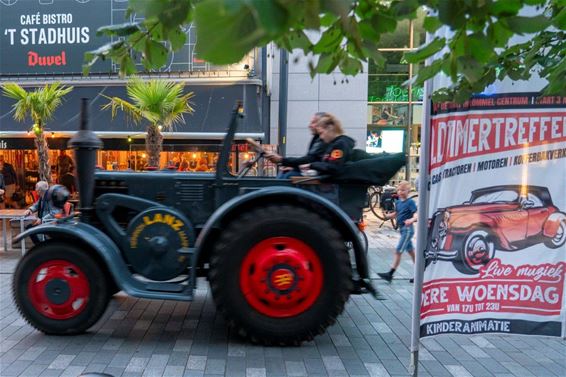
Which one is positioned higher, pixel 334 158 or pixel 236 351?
pixel 334 158

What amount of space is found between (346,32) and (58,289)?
4090mm

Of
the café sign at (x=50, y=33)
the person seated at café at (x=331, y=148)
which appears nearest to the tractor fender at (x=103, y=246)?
the person seated at café at (x=331, y=148)

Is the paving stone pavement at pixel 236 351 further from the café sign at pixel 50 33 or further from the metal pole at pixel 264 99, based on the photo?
the café sign at pixel 50 33

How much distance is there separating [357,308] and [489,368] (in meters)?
1.89

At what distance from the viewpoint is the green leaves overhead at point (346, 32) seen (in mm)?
1125

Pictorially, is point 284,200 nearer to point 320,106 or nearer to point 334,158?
point 334,158

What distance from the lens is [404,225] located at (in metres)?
6.87

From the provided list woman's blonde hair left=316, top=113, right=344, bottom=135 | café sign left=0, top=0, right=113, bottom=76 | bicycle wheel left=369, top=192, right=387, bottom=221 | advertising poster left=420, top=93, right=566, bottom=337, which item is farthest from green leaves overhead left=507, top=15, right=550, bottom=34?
café sign left=0, top=0, right=113, bottom=76

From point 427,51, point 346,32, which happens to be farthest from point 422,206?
point 346,32

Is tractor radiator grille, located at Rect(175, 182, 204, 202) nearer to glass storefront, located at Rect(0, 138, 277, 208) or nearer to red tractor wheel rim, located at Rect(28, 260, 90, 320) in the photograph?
red tractor wheel rim, located at Rect(28, 260, 90, 320)

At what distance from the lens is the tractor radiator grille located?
4.79m

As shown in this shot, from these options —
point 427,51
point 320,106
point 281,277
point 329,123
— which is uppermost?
point 320,106

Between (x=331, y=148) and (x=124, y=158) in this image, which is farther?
(x=124, y=158)

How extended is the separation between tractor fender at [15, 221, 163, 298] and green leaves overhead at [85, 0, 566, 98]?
93.9 inches
